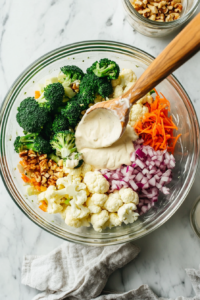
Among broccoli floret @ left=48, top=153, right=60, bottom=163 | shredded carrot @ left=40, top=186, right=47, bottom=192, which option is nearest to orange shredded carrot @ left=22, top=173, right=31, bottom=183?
shredded carrot @ left=40, top=186, right=47, bottom=192

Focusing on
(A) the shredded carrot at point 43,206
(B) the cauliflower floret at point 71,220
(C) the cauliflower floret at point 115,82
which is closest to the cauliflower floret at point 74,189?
(B) the cauliflower floret at point 71,220

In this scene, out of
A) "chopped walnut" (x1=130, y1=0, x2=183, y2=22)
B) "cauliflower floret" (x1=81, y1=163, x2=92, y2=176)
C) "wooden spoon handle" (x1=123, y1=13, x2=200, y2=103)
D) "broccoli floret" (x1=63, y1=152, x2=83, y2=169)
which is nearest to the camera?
"wooden spoon handle" (x1=123, y1=13, x2=200, y2=103)

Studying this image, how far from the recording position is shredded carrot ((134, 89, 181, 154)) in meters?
1.87

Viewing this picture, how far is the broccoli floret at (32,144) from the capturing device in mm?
1877

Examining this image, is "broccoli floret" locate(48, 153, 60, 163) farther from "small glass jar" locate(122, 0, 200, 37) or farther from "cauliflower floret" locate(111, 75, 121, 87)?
"small glass jar" locate(122, 0, 200, 37)

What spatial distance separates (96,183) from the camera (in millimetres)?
1813

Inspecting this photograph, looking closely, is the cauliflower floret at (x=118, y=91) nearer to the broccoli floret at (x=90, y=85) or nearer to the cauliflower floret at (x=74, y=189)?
the broccoli floret at (x=90, y=85)

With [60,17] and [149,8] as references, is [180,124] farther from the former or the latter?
[60,17]

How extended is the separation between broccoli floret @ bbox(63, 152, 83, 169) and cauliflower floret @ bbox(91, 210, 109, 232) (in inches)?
14.3

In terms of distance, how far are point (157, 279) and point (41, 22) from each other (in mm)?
2308

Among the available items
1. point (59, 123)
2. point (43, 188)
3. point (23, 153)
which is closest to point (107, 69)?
point (59, 123)

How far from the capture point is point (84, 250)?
7.07 ft

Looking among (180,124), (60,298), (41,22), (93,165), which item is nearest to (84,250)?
(60,298)

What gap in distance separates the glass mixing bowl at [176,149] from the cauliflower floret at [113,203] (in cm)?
26
